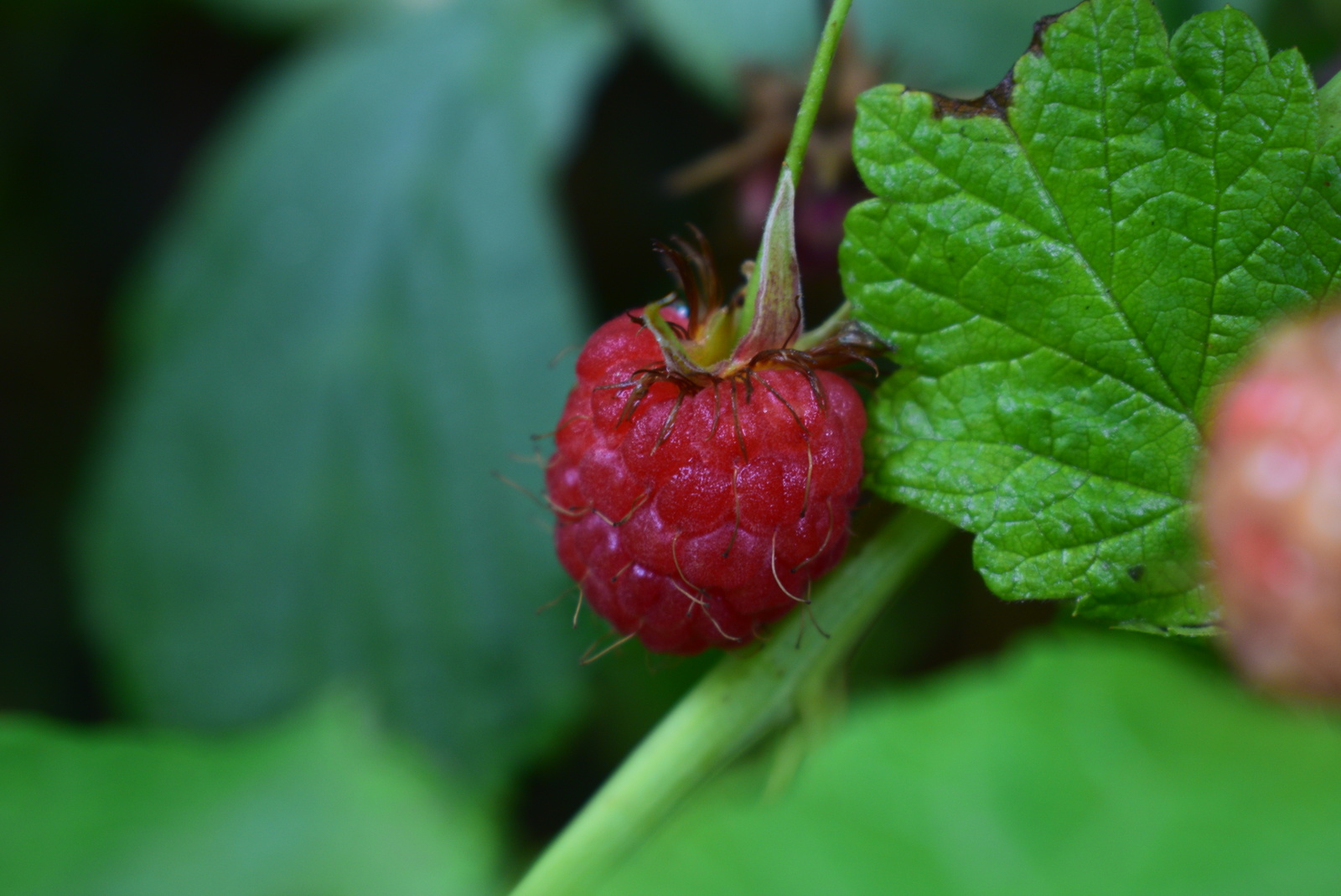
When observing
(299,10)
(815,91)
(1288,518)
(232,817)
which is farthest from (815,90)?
(299,10)

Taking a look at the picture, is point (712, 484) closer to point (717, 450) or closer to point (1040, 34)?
point (717, 450)

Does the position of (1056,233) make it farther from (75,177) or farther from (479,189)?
(75,177)

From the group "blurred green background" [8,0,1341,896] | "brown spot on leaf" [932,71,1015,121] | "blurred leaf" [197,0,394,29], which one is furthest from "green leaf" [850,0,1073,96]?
"blurred leaf" [197,0,394,29]

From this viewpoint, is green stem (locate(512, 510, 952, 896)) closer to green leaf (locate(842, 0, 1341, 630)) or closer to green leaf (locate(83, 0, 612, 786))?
green leaf (locate(842, 0, 1341, 630))

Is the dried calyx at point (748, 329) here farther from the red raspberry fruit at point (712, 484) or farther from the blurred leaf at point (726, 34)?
the blurred leaf at point (726, 34)

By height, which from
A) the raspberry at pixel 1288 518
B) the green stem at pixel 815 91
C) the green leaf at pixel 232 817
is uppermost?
the green stem at pixel 815 91

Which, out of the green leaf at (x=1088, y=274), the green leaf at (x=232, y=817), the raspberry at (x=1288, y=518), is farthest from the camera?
the green leaf at (x=232, y=817)

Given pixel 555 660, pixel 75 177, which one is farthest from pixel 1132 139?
pixel 75 177

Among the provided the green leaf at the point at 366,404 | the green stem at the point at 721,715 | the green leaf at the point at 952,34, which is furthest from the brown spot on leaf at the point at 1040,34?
the green leaf at the point at 366,404
